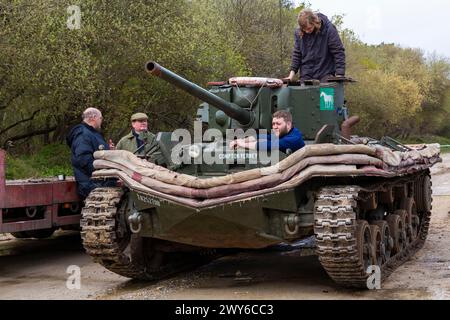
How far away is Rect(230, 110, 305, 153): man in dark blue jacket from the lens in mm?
8578

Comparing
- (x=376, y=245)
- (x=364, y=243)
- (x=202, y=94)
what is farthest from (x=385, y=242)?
(x=202, y=94)

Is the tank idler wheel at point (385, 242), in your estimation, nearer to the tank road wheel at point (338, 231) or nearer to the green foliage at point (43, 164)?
the tank road wheel at point (338, 231)

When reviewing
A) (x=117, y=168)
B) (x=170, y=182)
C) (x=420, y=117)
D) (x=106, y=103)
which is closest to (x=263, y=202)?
(x=170, y=182)

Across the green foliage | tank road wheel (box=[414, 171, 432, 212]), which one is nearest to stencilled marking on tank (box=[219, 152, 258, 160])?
tank road wheel (box=[414, 171, 432, 212])

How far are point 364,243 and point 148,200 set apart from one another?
241 cm

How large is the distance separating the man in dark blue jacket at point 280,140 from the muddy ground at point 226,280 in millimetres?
1571

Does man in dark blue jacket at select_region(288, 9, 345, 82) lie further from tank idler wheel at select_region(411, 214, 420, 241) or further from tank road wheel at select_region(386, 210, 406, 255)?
tank idler wheel at select_region(411, 214, 420, 241)

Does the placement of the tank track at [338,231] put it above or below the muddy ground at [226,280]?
above

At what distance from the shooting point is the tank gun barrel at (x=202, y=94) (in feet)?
27.5

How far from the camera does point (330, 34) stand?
11.0 meters

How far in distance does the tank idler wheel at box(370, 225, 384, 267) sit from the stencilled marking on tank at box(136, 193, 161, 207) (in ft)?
8.02

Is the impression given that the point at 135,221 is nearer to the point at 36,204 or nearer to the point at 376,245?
the point at 36,204

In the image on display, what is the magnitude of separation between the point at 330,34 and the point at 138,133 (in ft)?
10.2

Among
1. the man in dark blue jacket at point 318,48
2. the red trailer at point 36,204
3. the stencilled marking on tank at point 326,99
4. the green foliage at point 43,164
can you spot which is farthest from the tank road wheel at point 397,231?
the green foliage at point 43,164
